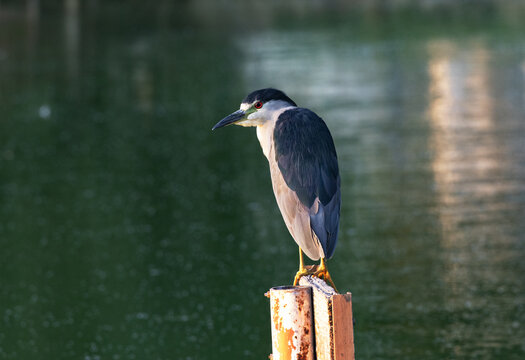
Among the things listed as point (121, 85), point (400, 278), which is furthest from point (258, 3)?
point (400, 278)

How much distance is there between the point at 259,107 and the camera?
7.30 m

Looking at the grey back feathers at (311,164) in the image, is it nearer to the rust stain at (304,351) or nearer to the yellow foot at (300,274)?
the yellow foot at (300,274)

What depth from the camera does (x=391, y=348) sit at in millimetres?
10328

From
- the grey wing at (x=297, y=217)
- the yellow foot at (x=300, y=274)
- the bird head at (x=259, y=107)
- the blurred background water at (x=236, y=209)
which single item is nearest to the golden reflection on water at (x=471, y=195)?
the blurred background water at (x=236, y=209)

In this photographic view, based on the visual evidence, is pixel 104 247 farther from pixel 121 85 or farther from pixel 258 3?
pixel 258 3

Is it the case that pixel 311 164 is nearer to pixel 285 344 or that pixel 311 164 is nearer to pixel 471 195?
pixel 285 344

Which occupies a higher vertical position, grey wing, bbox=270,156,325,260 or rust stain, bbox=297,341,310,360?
grey wing, bbox=270,156,325,260

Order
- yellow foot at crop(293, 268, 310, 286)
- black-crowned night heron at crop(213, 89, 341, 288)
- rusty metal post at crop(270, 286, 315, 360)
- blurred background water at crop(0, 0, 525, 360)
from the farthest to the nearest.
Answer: blurred background water at crop(0, 0, 525, 360) < yellow foot at crop(293, 268, 310, 286) < black-crowned night heron at crop(213, 89, 341, 288) < rusty metal post at crop(270, 286, 315, 360)

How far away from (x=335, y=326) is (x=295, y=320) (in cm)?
54

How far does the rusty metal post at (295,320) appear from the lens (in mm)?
6436

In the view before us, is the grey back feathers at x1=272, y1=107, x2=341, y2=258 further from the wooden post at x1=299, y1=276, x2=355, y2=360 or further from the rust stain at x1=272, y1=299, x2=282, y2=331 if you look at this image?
the wooden post at x1=299, y1=276, x2=355, y2=360

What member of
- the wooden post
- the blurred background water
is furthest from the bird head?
the blurred background water

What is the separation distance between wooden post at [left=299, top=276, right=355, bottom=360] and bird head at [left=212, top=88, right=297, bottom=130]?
1546mm

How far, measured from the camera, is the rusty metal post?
6.44 m
